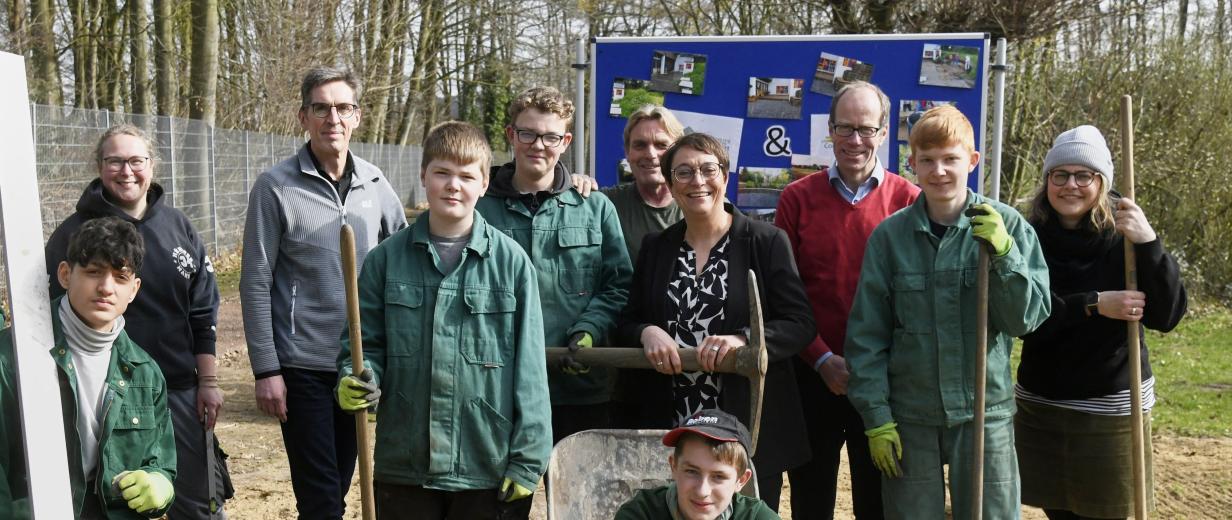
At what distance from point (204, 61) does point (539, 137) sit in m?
13.7

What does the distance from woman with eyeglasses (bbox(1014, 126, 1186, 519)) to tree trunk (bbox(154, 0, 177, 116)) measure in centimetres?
1542

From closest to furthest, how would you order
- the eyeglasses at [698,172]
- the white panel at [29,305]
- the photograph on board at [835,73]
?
1. the white panel at [29,305]
2. the eyeglasses at [698,172]
3. the photograph on board at [835,73]

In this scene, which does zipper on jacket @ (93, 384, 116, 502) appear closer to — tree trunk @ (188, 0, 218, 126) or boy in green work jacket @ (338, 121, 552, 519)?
boy in green work jacket @ (338, 121, 552, 519)

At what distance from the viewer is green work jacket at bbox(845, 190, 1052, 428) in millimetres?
3381

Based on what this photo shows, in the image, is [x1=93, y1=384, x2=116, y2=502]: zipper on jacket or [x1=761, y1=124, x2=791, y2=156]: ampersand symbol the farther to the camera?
[x1=761, y1=124, x2=791, y2=156]: ampersand symbol

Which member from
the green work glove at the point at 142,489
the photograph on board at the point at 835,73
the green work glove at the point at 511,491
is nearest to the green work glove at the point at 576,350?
the green work glove at the point at 511,491

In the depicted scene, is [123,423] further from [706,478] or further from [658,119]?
[658,119]

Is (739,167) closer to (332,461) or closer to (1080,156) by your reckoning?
(1080,156)

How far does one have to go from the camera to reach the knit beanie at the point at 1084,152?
147 inches

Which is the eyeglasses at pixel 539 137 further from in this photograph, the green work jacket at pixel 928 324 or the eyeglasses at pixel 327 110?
the green work jacket at pixel 928 324

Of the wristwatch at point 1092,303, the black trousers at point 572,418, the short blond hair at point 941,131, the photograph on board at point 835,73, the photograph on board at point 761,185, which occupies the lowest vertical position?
the black trousers at point 572,418

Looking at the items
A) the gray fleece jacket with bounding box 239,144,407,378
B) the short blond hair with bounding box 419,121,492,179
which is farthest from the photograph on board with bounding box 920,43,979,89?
the gray fleece jacket with bounding box 239,144,407,378

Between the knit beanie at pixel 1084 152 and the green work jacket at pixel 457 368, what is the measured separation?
188 centimetres

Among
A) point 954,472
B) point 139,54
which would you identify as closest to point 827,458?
point 954,472
